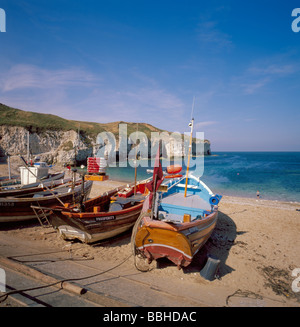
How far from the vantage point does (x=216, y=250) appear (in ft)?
29.9

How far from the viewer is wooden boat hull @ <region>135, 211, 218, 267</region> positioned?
623cm

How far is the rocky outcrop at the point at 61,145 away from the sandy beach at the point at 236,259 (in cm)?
2895

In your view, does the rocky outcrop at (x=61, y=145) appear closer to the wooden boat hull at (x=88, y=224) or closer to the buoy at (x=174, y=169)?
the wooden boat hull at (x=88, y=224)

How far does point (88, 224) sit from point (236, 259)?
7325 mm

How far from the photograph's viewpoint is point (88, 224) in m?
8.12

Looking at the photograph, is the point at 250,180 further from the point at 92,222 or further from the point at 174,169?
the point at 92,222

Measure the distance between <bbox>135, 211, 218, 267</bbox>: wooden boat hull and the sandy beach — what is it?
94cm

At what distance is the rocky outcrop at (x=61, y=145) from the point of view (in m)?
48.0
